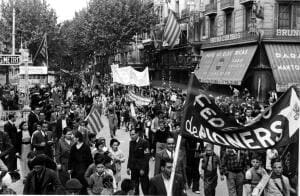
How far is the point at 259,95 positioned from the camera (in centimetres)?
2797

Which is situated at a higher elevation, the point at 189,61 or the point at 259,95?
the point at 189,61

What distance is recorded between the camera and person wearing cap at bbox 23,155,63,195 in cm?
686

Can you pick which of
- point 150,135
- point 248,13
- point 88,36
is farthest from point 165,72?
point 150,135

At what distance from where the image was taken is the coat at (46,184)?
6.86m

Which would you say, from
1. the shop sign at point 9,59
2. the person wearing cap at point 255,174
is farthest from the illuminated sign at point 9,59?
the person wearing cap at point 255,174

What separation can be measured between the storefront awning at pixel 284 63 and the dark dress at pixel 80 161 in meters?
18.8

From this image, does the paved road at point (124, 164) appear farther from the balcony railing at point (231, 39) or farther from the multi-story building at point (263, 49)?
the balcony railing at point (231, 39)

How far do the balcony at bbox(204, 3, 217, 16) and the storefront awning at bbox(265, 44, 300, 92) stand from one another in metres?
8.31

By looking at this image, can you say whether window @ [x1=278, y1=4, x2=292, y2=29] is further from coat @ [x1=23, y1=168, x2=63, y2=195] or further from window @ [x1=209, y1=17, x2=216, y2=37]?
coat @ [x1=23, y1=168, x2=63, y2=195]

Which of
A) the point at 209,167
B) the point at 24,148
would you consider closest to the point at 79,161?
the point at 209,167

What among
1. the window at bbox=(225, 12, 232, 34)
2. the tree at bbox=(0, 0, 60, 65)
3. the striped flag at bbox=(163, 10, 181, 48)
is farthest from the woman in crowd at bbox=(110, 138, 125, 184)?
the tree at bbox=(0, 0, 60, 65)

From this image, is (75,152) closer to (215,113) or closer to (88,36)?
(215,113)

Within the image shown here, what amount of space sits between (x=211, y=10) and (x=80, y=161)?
1108 inches

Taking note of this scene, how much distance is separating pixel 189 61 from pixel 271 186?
3382 cm
